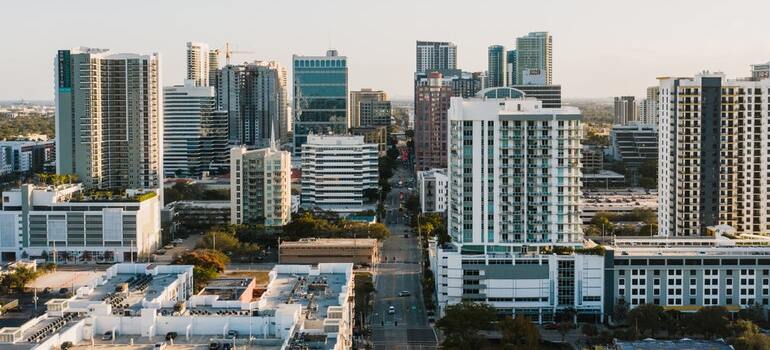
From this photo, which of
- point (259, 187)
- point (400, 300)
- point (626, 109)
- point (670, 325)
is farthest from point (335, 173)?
point (626, 109)

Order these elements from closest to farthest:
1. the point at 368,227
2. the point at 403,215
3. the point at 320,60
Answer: the point at 368,227, the point at 403,215, the point at 320,60

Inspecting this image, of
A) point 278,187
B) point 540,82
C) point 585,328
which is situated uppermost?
point 540,82

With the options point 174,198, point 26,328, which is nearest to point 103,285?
point 26,328

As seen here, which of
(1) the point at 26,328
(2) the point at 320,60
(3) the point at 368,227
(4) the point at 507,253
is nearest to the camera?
(1) the point at 26,328

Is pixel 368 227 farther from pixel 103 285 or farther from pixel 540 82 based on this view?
pixel 540 82

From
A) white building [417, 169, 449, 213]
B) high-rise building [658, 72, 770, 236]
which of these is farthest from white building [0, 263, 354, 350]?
white building [417, 169, 449, 213]

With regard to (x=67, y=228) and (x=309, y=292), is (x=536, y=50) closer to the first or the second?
(x=67, y=228)
